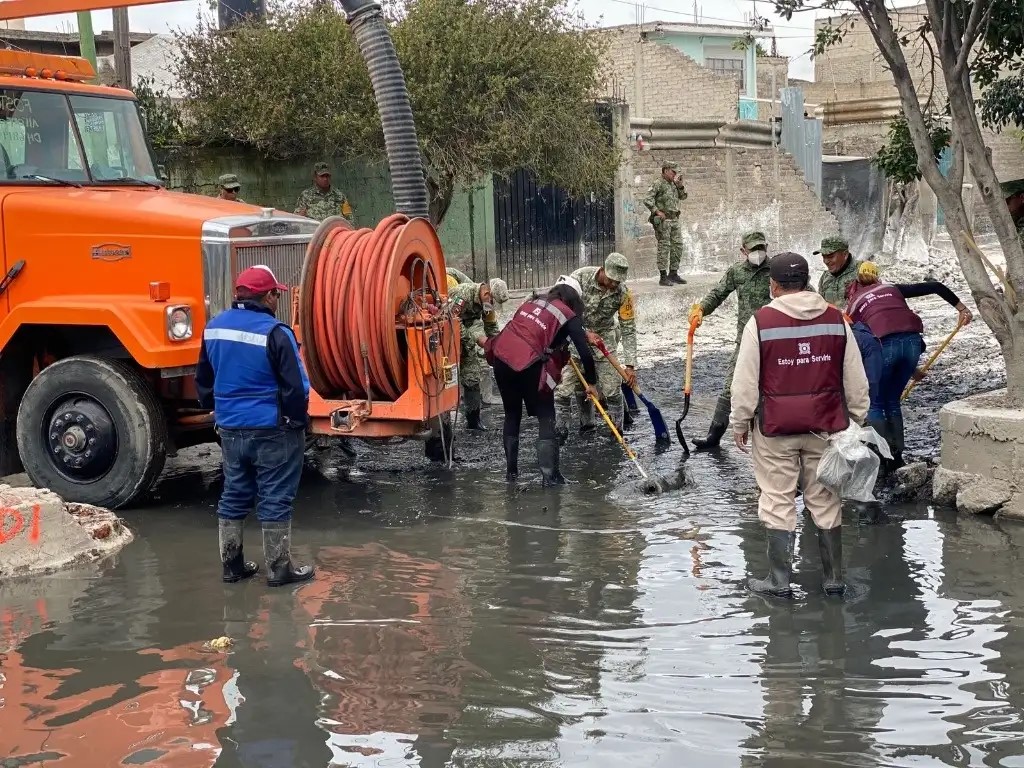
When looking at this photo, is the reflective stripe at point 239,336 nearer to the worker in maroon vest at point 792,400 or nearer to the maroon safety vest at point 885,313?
the worker in maroon vest at point 792,400

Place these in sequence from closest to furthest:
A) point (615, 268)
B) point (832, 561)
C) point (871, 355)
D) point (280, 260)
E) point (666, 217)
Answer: point (832, 561)
point (871, 355)
point (280, 260)
point (615, 268)
point (666, 217)

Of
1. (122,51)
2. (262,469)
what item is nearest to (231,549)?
(262,469)

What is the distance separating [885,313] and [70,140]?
19.6ft

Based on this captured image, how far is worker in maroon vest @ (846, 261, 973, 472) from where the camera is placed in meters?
8.65

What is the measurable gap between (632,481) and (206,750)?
16.6 ft

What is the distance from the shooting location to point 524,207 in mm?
18750

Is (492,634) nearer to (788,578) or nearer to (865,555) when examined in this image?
(788,578)

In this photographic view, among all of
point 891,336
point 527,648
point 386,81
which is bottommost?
point 527,648

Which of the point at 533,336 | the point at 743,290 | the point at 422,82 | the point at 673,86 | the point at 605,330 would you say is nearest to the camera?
the point at 533,336

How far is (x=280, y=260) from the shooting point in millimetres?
8602

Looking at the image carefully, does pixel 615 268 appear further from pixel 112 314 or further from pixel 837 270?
pixel 112 314

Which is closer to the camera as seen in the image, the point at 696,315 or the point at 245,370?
the point at 245,370

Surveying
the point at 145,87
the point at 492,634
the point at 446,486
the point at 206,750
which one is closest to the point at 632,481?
the point at 446,486

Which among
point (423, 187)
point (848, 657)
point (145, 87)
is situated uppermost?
point (145, 87)
